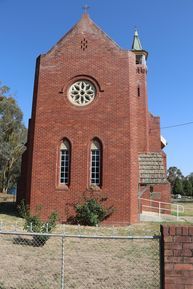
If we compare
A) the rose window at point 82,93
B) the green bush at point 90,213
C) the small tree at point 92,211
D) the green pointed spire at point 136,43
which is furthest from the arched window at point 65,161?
the green pointed spire at point 136,43

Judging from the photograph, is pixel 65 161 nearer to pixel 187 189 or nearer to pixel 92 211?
pixel 92 211

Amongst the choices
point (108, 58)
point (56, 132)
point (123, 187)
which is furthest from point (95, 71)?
point (123, 187)

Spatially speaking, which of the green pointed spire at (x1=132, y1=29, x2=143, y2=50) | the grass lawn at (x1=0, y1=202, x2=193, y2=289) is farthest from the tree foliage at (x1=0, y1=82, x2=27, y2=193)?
the grass lawn at (x1=0, y1=202, x2=193, y2=289)

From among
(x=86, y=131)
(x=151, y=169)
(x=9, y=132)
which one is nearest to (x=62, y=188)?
(x=86, y=131)

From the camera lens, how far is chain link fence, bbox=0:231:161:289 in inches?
316

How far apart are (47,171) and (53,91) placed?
4569 millimetres

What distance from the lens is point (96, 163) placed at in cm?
1930

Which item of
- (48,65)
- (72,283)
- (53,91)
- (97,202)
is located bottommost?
(72,283)

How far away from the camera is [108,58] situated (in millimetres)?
20031

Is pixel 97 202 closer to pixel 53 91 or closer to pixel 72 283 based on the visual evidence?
pixel 53 91

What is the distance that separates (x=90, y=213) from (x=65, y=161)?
3.34 metres

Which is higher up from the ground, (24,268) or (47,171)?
(47,171)

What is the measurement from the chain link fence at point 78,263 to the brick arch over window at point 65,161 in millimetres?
5820

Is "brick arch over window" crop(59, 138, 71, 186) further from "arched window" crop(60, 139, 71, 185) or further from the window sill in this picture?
the window sill
